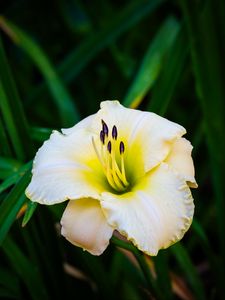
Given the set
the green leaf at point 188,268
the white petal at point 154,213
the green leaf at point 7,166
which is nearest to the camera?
the white petal at point 154,213

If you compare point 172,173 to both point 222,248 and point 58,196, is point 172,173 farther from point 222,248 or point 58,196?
point 222,248

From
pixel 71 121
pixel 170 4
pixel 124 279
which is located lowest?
pixel 124 279

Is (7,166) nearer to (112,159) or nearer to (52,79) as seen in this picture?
(112,159)

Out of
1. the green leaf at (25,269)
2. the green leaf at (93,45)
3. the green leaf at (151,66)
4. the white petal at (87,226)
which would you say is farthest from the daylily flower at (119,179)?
the green leaf at (93,45)

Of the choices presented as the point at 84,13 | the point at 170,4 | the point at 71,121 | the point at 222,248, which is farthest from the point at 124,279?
the point at 170,4

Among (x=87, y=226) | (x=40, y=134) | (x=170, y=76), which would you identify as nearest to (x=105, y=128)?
(x=87, y=226)

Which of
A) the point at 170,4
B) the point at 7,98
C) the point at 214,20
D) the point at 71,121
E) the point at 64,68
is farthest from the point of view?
the point at 170,4

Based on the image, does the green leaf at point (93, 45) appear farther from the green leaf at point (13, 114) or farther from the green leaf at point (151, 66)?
the green leaf at point (13, 114)
